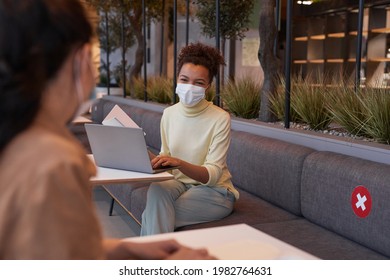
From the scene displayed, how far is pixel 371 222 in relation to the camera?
8.09ft

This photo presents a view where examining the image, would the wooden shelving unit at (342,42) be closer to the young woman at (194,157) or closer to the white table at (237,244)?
Result: the young woman at (194,157)

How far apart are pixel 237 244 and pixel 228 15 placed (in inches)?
257

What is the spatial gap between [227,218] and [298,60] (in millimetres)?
9097

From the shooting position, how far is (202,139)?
9.68 feet

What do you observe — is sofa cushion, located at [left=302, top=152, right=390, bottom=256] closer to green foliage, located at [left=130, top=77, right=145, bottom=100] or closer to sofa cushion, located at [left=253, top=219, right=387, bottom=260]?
sofa cushion, located at [left=253, top=219, right=387, bottom=260]

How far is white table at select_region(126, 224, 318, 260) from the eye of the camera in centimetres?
137

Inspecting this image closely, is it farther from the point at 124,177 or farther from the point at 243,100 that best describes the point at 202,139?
the point at 243,100

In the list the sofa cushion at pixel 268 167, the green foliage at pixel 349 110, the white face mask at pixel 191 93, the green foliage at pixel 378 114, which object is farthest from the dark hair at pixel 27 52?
the green foliage at pixel 349 110

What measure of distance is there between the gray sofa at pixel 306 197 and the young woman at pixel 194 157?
112 mm

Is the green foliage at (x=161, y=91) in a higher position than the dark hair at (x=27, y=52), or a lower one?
lower

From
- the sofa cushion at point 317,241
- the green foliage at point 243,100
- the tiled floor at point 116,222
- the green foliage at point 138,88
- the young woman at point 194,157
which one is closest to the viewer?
the sofa cushion at point 317,241

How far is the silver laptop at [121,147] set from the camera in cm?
259

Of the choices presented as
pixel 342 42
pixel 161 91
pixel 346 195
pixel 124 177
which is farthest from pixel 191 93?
pixel 342 42
